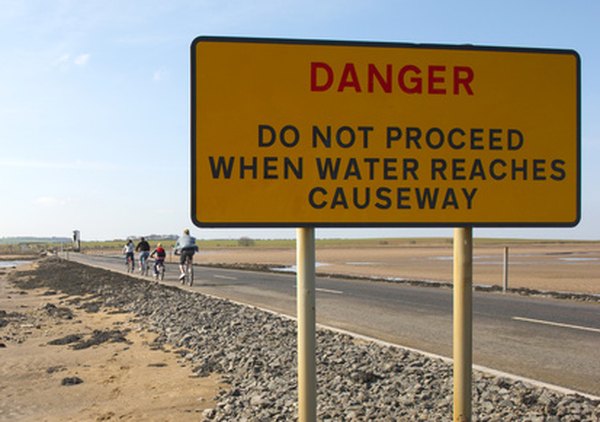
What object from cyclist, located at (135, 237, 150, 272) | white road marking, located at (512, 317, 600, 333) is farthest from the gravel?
cyclist, located at (135, 237, 150, 272)

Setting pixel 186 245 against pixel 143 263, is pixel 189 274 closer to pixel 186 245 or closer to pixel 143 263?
pixel 186 245

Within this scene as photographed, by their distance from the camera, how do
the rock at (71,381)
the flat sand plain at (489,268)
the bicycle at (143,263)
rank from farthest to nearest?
the bicycle at (143,263)
the flat sand plain at (489,268)
the rock at (71,381)

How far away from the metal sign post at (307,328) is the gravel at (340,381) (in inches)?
103

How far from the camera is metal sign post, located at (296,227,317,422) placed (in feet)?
9.14

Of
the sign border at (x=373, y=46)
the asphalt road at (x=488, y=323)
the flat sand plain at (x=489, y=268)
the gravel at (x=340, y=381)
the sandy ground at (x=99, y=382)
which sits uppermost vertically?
the sign border at (x=373, y=46)

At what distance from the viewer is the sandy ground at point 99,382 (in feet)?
20.8

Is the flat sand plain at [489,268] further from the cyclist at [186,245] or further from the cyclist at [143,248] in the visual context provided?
the cyclist at [186,245]

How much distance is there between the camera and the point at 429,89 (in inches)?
114

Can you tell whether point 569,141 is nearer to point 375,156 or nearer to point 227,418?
point 375,156

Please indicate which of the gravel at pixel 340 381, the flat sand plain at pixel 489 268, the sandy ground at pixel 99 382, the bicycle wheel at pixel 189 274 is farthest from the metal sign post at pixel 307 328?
the bicycle wheel at pixel 189 274

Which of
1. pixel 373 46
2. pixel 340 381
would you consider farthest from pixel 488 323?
pixel 373 46

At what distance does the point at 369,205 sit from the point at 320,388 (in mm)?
3963

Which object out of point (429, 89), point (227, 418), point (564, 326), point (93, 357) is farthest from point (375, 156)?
point (564, 326)

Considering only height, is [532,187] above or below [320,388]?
above
